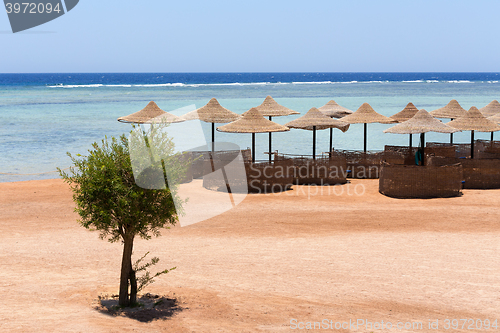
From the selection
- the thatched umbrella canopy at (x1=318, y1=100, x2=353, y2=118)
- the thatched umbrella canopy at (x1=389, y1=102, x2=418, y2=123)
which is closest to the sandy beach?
the thatched umbrella canopy at (x1=389, y1=102, x2=418, y2=123)

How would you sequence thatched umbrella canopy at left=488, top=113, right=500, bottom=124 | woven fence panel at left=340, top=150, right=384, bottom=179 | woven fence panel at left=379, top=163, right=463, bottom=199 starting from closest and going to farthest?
woven fence panel at left=379, top=163, right=463, bottom=199 → woven fence panel at left=340, top=150, right=384, bottom=179 → thatched umbrella canopy at left=488, top=113, right=500, bottom=124

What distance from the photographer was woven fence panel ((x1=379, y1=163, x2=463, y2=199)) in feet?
43.5

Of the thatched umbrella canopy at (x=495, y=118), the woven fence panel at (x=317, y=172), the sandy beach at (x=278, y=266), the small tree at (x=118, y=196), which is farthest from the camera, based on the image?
the thatched umbrella canopy at (x=495, y=118)

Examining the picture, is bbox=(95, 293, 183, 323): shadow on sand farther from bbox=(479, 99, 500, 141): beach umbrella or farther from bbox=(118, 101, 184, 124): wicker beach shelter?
bbox=(479, 99, 500, 141): beach umbrella

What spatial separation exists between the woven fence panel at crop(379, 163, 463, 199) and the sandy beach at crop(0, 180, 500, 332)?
51 centimetres

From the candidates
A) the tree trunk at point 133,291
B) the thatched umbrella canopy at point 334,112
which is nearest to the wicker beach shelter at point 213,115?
the thatched umbrella canopy at point 334,112

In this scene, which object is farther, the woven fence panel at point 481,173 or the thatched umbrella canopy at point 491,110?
the thatched umbrella canopy at point 491,110

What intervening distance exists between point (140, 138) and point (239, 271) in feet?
9.69

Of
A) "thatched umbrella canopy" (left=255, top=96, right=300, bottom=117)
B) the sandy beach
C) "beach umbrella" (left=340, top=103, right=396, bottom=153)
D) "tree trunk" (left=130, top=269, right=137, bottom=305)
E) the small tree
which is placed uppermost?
"thatched umbrella canopy" (left=255, top=96, right=300, bottom=117)

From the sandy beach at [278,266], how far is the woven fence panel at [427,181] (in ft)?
1.67

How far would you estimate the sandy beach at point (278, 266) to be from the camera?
597cm

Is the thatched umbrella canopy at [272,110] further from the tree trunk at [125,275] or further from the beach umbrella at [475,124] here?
the tree trunk at [125,275]

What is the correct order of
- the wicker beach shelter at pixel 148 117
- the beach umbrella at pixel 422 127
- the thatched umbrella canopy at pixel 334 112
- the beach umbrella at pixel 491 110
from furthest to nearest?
the thatched umbrella canopy at pixel 334 112
the beach umbrella at pixel 491 110
the wicker beach shelter at pixel 148 117
the beach umbrella at pixel 422 127

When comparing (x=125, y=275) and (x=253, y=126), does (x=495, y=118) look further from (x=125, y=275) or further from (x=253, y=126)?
(x=125, y=275)
